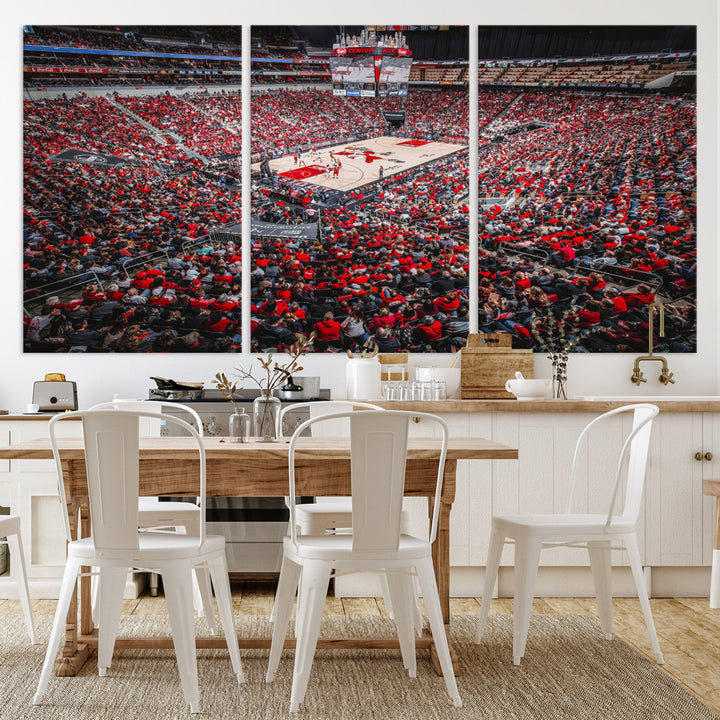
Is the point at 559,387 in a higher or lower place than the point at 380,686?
higher

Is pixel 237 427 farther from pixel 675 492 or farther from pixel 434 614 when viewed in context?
pixel 675 492

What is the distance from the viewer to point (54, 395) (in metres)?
4.16

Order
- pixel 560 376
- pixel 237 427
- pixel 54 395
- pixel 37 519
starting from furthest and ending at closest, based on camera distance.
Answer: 1. pixel 560 376
2. pixel 54 395
3. pixel 37 519
4. pixel 237 427

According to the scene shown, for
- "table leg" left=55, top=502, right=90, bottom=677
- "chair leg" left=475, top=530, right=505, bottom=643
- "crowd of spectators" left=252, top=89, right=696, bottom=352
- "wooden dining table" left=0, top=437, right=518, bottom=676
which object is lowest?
"table leg" left=55, top=502, right=90, bottom=677

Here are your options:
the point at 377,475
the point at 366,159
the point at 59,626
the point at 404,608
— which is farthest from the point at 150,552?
the point at 366,159

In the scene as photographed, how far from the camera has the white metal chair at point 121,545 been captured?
2344 millimetres

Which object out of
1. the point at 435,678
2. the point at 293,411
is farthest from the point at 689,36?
the point at 435,678

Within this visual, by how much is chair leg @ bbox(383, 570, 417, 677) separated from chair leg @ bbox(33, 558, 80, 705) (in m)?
0.92

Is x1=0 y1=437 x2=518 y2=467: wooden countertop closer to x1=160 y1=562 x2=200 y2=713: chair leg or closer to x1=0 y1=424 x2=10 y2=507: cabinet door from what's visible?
x1=160 y1=562 x2=200 y2=713: chair leg

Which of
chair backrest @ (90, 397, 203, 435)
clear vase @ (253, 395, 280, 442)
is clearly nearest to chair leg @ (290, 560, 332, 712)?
clear vase @ (253, 395, 280, 442)

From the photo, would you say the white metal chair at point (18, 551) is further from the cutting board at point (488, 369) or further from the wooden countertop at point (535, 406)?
the cutting board at point (488, 369)

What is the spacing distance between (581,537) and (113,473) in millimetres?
1501

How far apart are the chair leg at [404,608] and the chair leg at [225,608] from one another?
0.49 metres

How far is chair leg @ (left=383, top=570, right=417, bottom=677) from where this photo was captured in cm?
258
